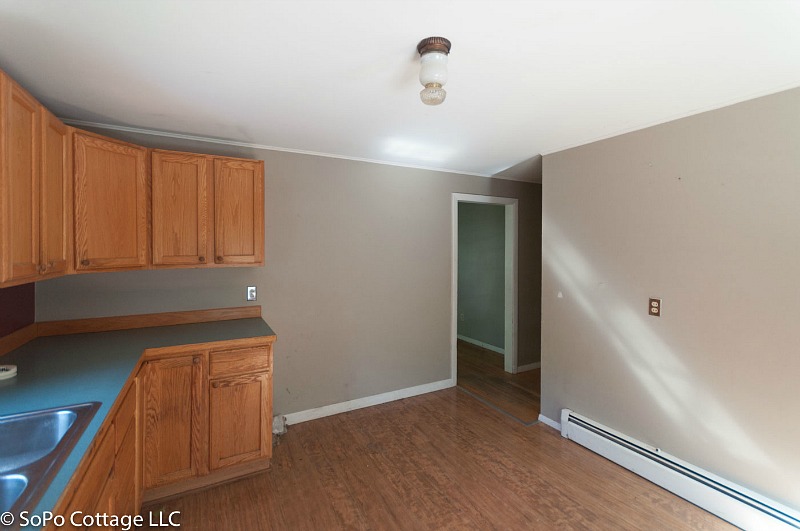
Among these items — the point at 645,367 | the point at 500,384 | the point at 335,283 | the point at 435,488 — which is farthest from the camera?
the point at 500,384

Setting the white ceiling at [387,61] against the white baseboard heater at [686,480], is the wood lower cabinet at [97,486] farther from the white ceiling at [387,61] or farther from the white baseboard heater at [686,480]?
the white baseboard heater at [686,480]

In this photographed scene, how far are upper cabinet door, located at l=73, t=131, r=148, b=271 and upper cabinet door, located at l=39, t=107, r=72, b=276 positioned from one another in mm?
59

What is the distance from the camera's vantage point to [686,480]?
211 cm

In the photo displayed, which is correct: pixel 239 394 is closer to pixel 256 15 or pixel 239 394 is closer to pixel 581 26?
pixel 256 15

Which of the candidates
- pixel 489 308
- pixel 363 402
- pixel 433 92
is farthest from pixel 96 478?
pixel 489 308

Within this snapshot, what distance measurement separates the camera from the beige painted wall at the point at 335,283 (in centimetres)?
255

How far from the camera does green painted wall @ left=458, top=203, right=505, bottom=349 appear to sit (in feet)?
16.4

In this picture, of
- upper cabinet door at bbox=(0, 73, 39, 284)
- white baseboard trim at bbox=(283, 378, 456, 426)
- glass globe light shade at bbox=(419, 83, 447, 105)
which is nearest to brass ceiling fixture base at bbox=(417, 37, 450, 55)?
glass globe light shade at bbox=(419, 83, 447, 105)

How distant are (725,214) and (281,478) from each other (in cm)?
311

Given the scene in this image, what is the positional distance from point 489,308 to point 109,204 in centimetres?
438

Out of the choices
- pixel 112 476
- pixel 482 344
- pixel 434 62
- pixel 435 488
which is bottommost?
pixel 435 488

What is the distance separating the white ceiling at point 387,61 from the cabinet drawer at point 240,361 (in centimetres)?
147

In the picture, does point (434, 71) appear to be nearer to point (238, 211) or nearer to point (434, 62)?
point (434, 62)

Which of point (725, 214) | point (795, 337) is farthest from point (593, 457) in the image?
point (725, 214)
